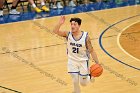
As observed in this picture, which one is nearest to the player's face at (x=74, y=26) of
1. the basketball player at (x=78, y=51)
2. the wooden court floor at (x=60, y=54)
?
the basketball player at (x=78, y=51)

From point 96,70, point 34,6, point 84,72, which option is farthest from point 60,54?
point 34,6

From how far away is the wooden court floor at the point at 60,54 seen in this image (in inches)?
343

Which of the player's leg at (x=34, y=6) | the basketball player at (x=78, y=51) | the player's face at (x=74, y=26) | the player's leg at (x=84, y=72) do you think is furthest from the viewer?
the player's leg at (x=34, y=6)

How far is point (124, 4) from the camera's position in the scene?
1603 cm

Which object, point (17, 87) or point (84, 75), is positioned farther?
point (17, 87)

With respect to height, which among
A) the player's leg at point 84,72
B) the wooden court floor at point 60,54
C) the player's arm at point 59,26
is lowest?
the wooden court floor at point 60,54

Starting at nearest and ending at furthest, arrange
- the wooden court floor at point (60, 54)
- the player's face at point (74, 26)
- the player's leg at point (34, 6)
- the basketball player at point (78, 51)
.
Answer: the player's face at point (74, 26), the basketball player at point (78, 51), the wooden court floor at point (60, 54), the player's leg at point (34, 6)

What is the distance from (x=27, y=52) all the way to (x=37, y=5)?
4919 millimetres

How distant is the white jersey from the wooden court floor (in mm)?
1281

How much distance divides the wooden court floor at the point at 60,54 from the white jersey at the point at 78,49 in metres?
1.28

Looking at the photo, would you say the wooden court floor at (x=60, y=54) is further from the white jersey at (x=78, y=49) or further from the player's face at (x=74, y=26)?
the player's face at (x=74, y=26)

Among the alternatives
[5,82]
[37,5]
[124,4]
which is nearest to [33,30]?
[37,5]

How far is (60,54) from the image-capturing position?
10695mm

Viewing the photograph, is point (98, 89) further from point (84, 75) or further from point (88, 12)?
point (88, 12)
